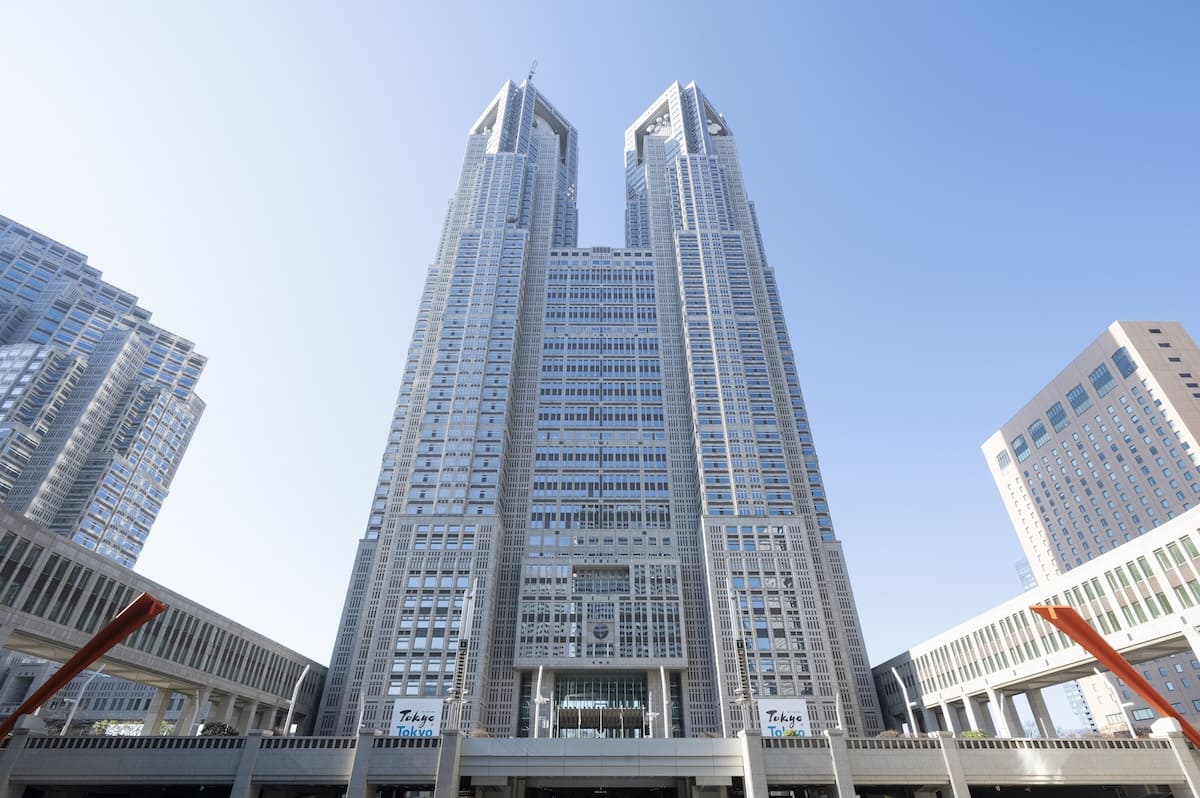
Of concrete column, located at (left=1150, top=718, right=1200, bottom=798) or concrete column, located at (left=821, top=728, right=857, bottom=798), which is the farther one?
concrete column, located at (left=821, top=728, right=857, bottom=798)

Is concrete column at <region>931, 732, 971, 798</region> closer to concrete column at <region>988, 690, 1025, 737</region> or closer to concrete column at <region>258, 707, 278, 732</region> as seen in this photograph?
concrete column at <region>988, 690, 1025, 737</region>

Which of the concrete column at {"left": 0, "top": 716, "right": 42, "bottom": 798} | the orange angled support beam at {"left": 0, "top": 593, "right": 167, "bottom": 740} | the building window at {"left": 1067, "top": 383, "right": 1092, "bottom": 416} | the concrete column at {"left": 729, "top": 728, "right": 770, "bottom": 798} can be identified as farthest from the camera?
the building window at {"left": 1067, "top": 383, "right": 1092, "bottom": 416}

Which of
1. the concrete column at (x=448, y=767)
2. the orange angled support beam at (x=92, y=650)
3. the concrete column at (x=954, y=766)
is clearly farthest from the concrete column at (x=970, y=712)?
the orange angled support beam at (x=92, y=650)

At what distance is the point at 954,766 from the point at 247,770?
43.8 m

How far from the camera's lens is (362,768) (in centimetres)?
3841

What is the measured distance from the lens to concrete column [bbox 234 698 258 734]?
8288 cm

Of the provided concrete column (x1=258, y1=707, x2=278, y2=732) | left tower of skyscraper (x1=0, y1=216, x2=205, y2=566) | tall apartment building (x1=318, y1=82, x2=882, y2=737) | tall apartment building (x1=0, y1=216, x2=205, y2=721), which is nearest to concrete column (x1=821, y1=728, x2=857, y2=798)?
tall apartment building (x1=318, y1=82, x2=882, y2=737)

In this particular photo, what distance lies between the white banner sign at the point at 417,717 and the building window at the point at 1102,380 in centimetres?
13654

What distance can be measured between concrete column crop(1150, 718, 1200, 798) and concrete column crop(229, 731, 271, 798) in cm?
5691

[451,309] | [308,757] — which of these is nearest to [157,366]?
[451,309]

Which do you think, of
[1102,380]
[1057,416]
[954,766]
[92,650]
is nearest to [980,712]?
[954,766]

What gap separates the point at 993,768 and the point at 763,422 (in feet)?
248

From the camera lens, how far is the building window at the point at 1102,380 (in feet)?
409

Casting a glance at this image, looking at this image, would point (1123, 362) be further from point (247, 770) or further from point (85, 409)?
point (85, 409)
